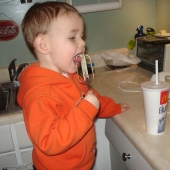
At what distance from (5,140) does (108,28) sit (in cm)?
108

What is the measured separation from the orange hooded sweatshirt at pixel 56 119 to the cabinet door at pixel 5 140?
0.75ft

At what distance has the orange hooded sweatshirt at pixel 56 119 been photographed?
71 centimetres

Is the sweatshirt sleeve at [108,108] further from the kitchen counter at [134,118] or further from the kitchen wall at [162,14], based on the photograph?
the kitchen wall at [162,14]

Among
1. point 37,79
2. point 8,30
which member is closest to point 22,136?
point 37,79

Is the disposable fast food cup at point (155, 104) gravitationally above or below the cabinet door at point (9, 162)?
above

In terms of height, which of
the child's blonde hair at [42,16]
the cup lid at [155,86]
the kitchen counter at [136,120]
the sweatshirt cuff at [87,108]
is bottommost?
the kitchen counter at [136,120]

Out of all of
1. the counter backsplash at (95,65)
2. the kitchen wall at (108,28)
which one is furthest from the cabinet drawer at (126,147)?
the kitchen wall at (108,28)

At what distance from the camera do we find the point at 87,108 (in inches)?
30.1

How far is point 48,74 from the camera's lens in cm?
85

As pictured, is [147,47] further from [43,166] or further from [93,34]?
[43,166]

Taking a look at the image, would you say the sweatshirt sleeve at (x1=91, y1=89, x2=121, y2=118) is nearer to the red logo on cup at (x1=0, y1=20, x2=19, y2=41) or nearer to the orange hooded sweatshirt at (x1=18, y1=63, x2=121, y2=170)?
the orange hooded sweatshirt at (x1=18, y1=63, x2=121, y2=170)

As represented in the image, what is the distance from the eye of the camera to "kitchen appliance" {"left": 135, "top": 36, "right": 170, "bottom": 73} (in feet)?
4.32

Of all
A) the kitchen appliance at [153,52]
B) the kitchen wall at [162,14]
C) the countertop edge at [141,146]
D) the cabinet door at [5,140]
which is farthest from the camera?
the kitchen wall at [162,14]

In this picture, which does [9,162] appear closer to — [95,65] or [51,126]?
[51,126]
